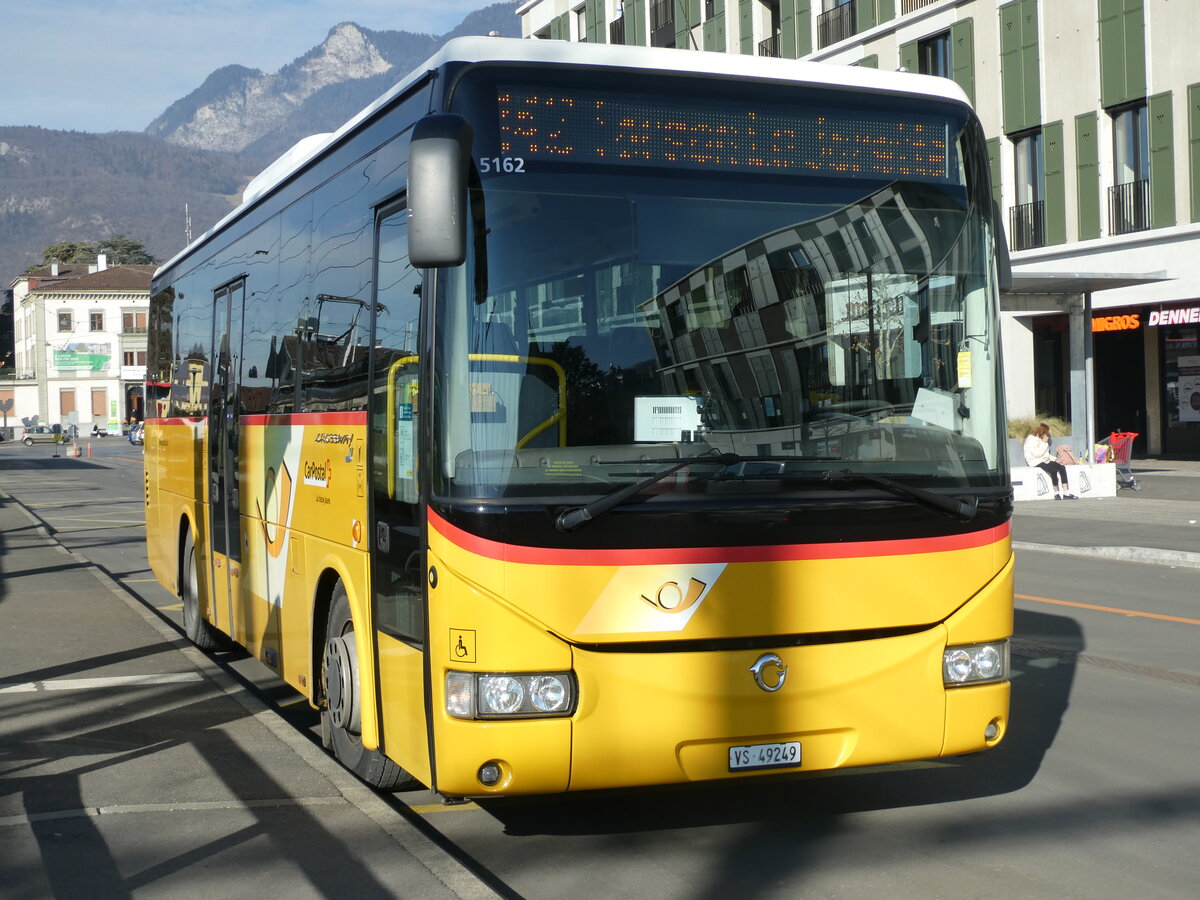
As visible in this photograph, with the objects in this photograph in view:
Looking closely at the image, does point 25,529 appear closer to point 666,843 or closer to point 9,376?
point 666,843

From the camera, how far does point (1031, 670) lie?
948 centimetres

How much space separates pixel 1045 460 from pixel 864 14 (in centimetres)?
1985

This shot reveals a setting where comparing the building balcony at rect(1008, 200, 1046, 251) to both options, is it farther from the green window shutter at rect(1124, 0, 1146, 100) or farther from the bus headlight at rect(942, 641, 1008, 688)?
the bus headlight at rect(942, 641, 1008, 688)

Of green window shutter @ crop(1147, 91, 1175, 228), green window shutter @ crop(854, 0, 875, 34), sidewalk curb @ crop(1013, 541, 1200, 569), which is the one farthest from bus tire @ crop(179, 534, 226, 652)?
green window shutter @ crop(854, 0, 875, 34)

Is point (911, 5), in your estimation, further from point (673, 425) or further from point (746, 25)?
point (673, 425)

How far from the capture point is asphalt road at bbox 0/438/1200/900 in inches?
206

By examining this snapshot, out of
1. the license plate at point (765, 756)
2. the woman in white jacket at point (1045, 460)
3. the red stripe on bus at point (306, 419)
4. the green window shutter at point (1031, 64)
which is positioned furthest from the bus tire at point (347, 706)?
the green window shutter at point (1031, 64)

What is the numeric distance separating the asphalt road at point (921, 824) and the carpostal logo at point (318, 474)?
4.97 ft

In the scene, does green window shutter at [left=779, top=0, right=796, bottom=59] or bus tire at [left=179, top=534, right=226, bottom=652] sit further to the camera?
green window shutter at [left=779, top=0, right=796, bottom=59]

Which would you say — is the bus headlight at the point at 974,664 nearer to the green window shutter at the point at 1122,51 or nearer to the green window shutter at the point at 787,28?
the green window shutter at the point at 1122,51

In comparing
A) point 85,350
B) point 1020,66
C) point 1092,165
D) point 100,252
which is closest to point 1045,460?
point 1092,165

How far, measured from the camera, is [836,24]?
139 ft

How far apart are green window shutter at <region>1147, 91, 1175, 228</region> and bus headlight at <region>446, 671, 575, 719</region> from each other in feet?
101

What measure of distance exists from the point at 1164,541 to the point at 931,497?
547 inches
